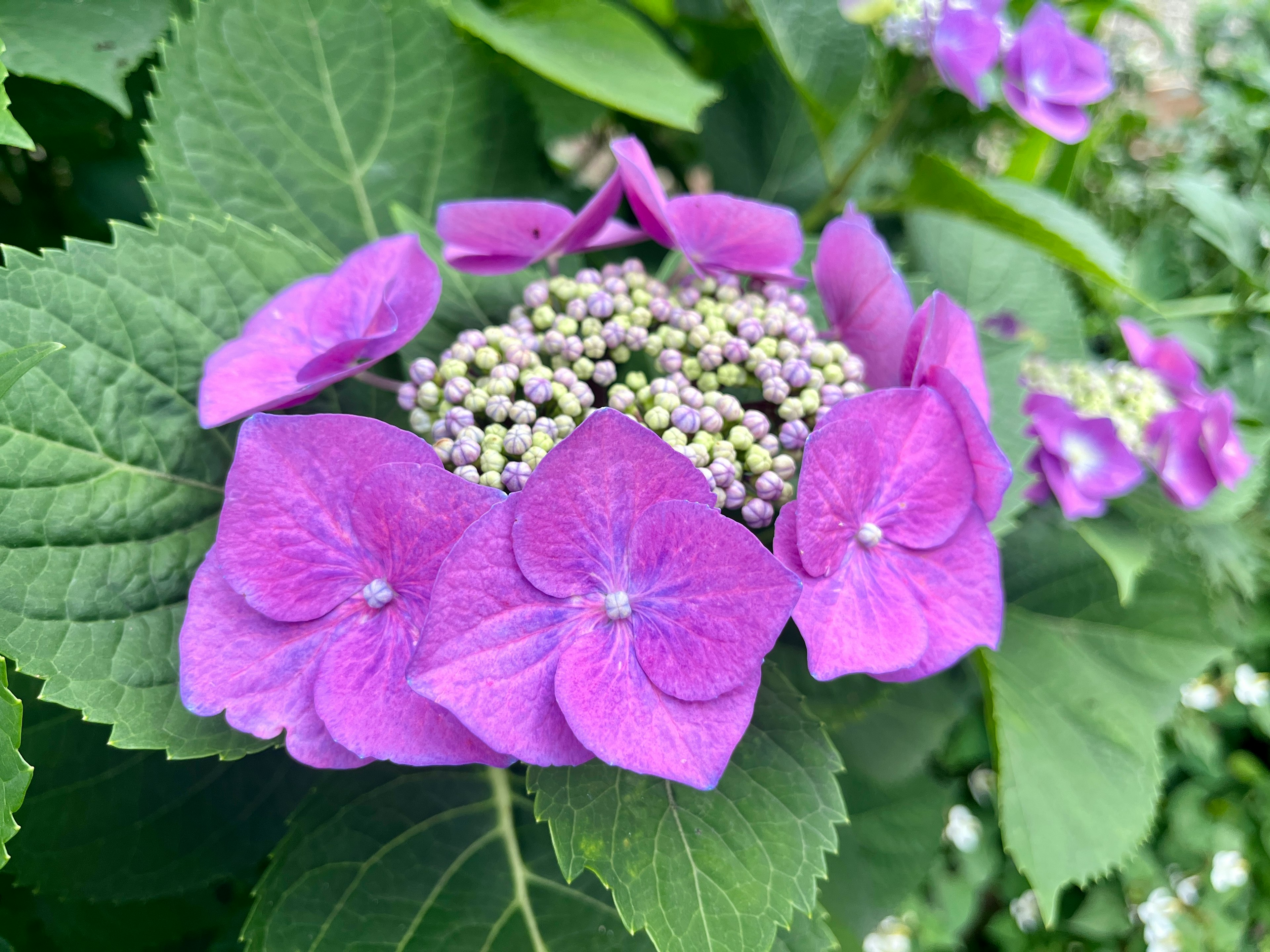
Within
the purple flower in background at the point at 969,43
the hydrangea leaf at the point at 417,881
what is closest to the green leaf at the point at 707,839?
the hydrangea leaf at the point at 417,881

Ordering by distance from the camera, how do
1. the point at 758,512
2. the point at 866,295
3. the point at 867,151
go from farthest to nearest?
1. the point at 867,151
2. the point at 866,295
3. the point at 758,512

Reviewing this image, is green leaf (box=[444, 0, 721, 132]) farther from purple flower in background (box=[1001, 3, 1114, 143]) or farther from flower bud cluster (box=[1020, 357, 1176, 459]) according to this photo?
flower bud cluster (box=[1020, 357, 1176, 459])

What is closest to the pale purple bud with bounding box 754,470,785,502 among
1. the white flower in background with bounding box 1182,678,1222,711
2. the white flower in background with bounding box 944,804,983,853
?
the white flower in background with bounding box 944,804,983,853

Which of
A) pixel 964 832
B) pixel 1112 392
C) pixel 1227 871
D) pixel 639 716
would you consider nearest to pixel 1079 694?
pixel 1112 392

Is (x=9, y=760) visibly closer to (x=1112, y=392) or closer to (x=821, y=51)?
(x=821, y=51)

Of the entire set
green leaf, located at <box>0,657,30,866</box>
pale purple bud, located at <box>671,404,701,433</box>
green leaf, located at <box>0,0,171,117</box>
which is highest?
green leaf, located at <box>0,0,171,117</box>
